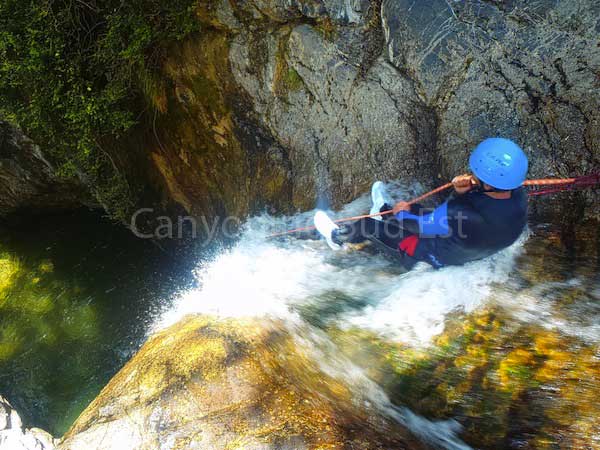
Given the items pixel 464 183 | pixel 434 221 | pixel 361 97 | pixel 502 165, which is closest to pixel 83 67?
pixel 361 97

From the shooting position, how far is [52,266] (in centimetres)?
791

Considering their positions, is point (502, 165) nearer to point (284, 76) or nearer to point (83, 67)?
point (284, 76)

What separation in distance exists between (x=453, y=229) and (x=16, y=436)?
492 centimetres

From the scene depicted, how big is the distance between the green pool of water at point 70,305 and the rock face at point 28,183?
454 millimetres

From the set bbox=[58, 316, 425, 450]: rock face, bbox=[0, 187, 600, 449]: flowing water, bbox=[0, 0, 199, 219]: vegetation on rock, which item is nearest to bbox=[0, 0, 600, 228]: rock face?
bbox=[0, 0, 199, 219]: vegetation on rock

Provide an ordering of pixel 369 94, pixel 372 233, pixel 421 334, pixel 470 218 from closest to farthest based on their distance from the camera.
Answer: pixel 470 218 < pixel 421 334 < pixel 372 233 < pixel 369 94

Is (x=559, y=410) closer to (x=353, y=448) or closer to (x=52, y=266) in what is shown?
(x=353, y=448)

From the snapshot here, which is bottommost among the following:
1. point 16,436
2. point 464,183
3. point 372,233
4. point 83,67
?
point 16,436

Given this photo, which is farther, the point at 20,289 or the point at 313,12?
the point at 20,289

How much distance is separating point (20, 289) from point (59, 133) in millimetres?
3144

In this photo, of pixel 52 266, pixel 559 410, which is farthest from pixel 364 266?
pixel 52 266

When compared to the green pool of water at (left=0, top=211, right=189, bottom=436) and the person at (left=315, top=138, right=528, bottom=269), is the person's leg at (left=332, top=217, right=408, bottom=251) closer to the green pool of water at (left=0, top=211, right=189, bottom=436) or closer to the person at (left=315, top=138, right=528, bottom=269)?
the person at (left=315, top=138, right=528, bottom=269)

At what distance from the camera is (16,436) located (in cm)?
430

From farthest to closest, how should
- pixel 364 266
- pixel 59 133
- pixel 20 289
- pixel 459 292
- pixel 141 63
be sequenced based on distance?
1. pixel 20 289
2. pixel 59 133
3. pixel 141 63
4. pixel 364 266
5. pixel 459 292
